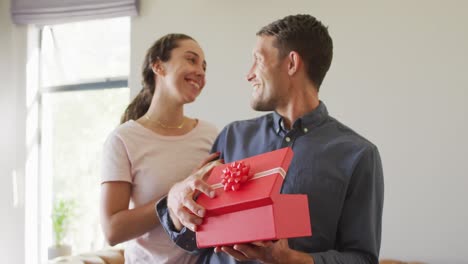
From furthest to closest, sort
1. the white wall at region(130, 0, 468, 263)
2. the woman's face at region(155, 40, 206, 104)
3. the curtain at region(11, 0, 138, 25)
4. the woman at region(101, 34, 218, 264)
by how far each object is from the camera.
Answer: the curtain at region(11, 0, 138, 25), the white wall at region(130, 0, 468, 263), the woman's face at region(155, 40, 206, 104), the woman at region(101, 34, 218, 264)

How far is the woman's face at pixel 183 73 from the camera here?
161cm

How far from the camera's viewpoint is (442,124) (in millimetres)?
2680

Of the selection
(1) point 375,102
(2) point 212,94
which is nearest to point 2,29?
(2) point 212,94

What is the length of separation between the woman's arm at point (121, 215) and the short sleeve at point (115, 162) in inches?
0.7

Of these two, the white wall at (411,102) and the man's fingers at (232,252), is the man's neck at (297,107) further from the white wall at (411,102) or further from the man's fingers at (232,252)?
the white wall at (411,102)

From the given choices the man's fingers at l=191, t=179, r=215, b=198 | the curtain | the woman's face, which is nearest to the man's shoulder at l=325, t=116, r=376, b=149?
the man's fingers at l=191, t=179, r=215, b=198

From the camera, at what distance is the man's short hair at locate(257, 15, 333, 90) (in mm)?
1330

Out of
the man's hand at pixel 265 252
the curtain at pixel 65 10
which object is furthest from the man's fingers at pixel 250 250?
the curtain at pixel 65 10

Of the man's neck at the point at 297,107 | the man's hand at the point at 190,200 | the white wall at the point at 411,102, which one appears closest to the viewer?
the man's hand at the point at 190,200

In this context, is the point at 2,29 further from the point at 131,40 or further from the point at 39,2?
the point at 131,40

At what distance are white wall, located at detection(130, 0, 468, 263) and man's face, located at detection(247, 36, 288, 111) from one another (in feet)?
5.39

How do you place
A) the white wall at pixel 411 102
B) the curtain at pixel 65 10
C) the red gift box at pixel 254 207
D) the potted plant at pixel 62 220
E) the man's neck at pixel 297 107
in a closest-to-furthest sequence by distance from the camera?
the red gift box at pixel 254 207 < the man's neck at pixel 297 107 < the white wall at pixel 411 102 < the curtain at pixel 65 10 < the potted plant at pixel 62 220

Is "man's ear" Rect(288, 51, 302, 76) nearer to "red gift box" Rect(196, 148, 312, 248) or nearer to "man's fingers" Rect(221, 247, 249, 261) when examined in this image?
"red gift box" Rect(196, 148, 312, 248)

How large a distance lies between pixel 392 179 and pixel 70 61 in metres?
2.66
